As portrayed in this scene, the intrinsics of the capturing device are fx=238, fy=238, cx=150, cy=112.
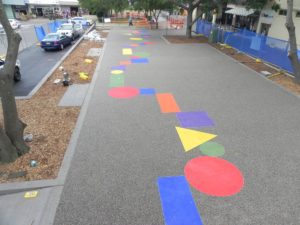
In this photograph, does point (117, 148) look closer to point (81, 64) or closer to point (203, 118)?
point (203, 118)

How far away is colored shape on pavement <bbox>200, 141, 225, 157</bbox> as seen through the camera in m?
6.34

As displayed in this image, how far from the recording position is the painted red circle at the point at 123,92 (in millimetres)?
9945

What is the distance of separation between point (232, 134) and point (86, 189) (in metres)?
4.50

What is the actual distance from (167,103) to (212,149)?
10.5 ft

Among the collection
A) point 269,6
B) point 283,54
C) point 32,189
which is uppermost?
point 269,6

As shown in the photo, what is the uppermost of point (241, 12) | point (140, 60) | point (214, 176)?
point (241, 12)

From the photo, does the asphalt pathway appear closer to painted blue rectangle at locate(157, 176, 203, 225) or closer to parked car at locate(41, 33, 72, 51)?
painted blue rectangle at locate(157, 176, 203, 225)

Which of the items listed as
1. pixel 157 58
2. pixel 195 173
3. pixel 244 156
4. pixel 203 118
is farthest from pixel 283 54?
pixel 195 173

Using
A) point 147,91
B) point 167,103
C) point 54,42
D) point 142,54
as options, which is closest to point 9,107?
point 167,103

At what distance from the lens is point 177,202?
479cm

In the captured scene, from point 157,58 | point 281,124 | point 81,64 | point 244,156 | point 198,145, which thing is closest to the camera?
point 244,156

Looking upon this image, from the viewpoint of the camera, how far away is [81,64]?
1461 cm

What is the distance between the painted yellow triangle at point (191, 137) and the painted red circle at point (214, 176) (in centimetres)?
58

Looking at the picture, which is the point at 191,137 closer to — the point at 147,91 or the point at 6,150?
the point at 147,91
